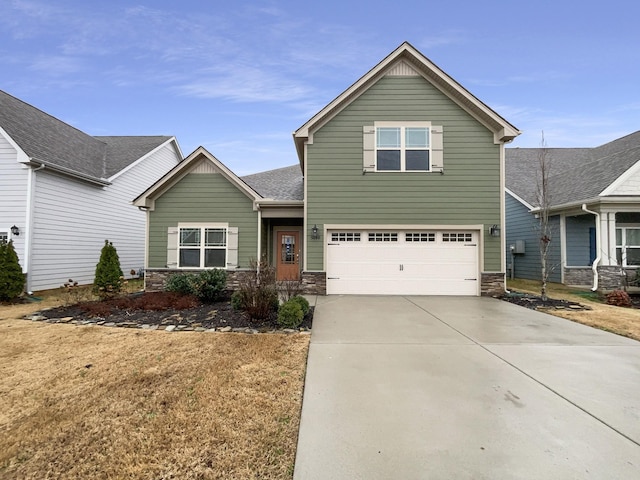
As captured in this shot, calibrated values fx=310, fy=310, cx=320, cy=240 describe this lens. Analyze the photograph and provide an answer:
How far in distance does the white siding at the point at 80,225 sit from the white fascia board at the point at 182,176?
331 cm

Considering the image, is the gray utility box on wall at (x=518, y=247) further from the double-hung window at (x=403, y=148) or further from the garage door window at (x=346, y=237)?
the garage door window at (x=346, y=237)

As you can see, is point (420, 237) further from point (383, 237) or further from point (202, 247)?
point (202, 247)

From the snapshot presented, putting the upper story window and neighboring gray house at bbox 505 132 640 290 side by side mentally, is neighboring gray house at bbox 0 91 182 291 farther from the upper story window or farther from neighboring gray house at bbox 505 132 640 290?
neighboring gray house at bbox 505 132 640 290

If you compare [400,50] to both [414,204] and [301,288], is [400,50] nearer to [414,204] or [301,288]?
[414,204]

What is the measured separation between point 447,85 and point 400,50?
6.09 feet

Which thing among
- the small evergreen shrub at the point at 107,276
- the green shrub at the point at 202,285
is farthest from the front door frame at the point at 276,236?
the small evergreen shrub at the point at 107,276

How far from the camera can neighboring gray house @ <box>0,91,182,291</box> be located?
32.9ft

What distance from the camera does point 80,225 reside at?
1191 centimetres

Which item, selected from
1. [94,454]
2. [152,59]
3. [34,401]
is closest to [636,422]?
[94,454]

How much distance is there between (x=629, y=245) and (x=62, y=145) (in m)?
21.9

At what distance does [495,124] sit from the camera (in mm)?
9750

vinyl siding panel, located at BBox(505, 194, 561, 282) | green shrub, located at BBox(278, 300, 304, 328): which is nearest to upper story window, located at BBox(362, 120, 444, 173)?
green shrub, located at BBox(278, 300, 304, 328)

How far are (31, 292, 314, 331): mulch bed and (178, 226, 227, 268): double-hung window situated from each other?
209 centimetres

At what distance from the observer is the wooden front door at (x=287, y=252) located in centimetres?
1231
